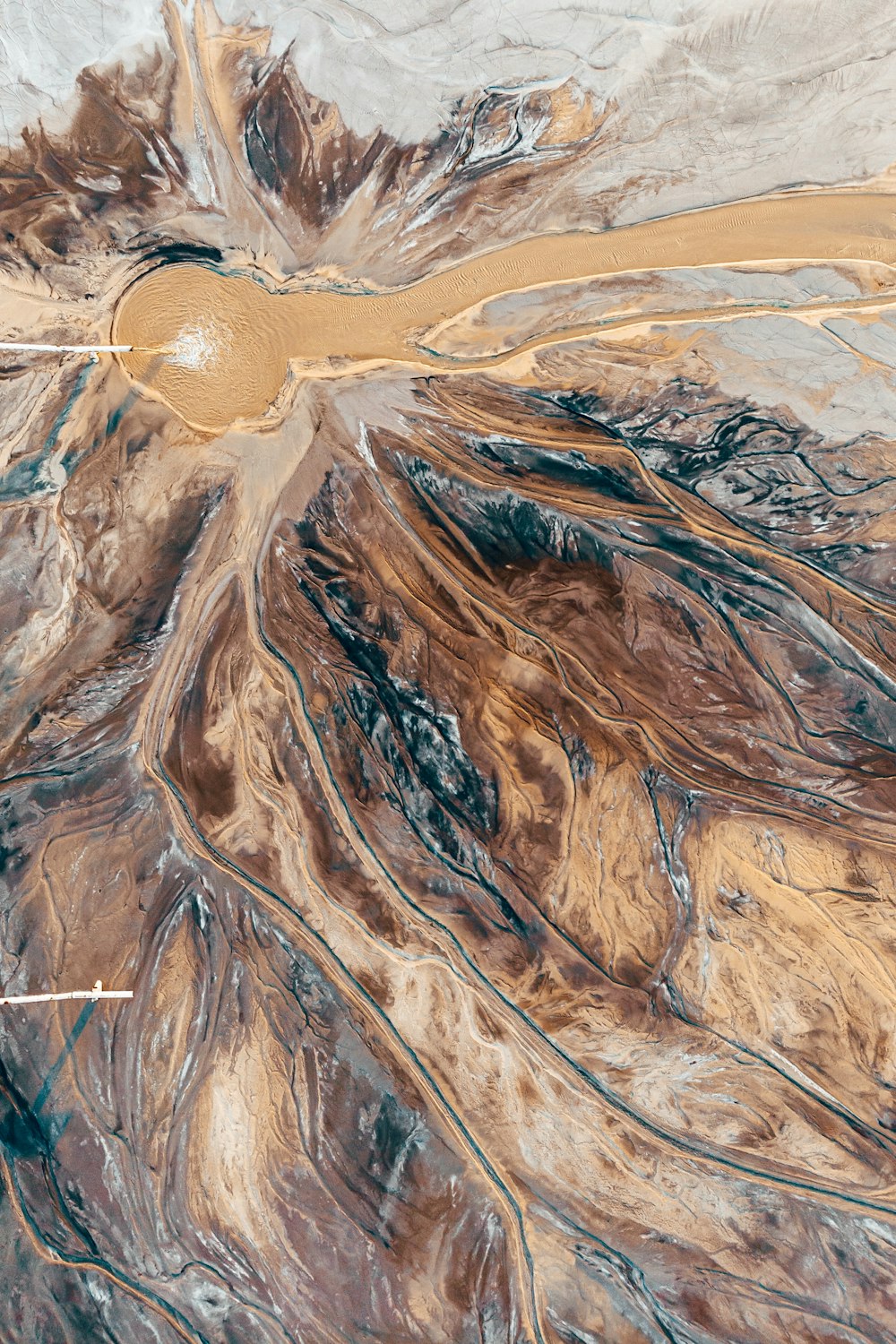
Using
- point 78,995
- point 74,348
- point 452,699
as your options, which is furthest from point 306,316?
point 78,995

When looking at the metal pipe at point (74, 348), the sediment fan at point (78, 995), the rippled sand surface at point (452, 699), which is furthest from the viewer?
the metal pipe at point (74, 348)

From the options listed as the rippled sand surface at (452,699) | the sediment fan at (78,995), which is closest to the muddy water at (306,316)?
the rippled sand surface at (452,699)

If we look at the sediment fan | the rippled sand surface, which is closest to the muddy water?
the rippled sand surface

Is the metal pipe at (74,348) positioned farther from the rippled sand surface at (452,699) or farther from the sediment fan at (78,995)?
the sediment fan at (78,995)

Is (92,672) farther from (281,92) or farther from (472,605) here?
(281,92)

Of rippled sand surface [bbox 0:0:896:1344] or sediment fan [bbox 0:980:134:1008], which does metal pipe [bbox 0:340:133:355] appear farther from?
sediment fan [bbox 0:980:134:1008]
